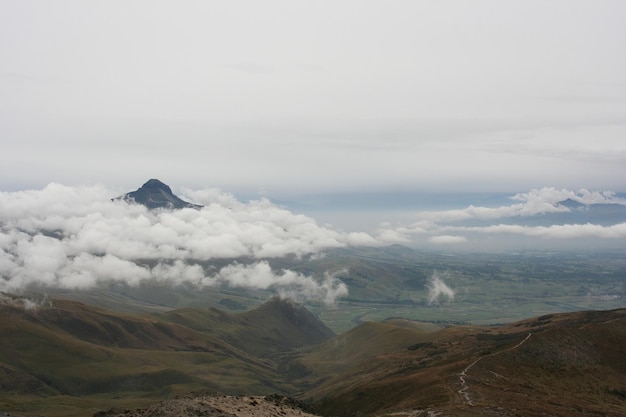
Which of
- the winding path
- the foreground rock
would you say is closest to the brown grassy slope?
the winding path

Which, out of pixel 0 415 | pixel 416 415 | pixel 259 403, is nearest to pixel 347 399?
pixel 416 415

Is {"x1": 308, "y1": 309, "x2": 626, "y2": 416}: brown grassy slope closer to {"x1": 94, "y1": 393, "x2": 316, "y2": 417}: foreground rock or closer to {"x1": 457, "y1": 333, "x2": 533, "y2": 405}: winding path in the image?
{"x1": 457, "y1": 333, "x2": 533, "y2": 405}: winding path

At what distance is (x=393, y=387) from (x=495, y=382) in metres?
41.5

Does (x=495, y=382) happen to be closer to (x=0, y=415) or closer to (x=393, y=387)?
(x=393, y=387)

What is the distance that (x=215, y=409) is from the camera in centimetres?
5781

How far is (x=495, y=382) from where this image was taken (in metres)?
98.2

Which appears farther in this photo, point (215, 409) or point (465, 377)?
point (465, 377)

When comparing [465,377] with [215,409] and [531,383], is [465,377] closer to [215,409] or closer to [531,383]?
[531,383]

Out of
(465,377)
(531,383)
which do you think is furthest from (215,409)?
(531,383)

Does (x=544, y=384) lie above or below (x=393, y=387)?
above

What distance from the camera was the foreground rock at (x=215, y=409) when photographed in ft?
185

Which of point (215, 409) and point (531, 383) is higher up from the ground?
point (215, 409)

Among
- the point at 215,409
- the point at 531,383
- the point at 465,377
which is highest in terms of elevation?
the point at 215,409

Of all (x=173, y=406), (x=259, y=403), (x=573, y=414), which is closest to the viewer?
(x=173, y=406)
